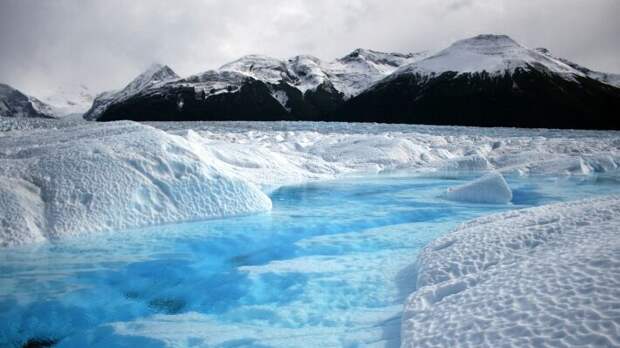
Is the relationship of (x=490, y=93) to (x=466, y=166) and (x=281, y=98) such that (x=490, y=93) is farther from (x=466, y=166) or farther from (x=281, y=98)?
(x=466, y=166)

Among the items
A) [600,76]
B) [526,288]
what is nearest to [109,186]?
[526,288]

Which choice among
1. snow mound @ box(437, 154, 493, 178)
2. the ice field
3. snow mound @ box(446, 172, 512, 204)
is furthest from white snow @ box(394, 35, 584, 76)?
the ice field

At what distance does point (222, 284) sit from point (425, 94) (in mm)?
92020

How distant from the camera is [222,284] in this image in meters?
3.95

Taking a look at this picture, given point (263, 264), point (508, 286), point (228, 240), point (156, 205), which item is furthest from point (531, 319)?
point (156, 205)

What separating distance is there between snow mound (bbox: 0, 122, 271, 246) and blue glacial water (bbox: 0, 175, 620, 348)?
0.33 m

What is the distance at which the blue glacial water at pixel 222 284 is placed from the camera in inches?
114

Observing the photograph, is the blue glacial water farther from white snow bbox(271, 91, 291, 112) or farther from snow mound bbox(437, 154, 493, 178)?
white snow bbox(271, 91, 291, 112)

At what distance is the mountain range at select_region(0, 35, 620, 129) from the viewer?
256ft

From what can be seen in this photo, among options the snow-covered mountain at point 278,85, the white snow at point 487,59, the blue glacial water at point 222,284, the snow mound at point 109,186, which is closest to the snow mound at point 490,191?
the blue glacial water at point 222,284

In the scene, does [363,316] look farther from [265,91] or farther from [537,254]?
[265,91]

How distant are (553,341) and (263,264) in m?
3.25

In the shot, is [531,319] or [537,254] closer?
[531,319]

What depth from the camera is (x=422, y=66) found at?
101875 millimetres
